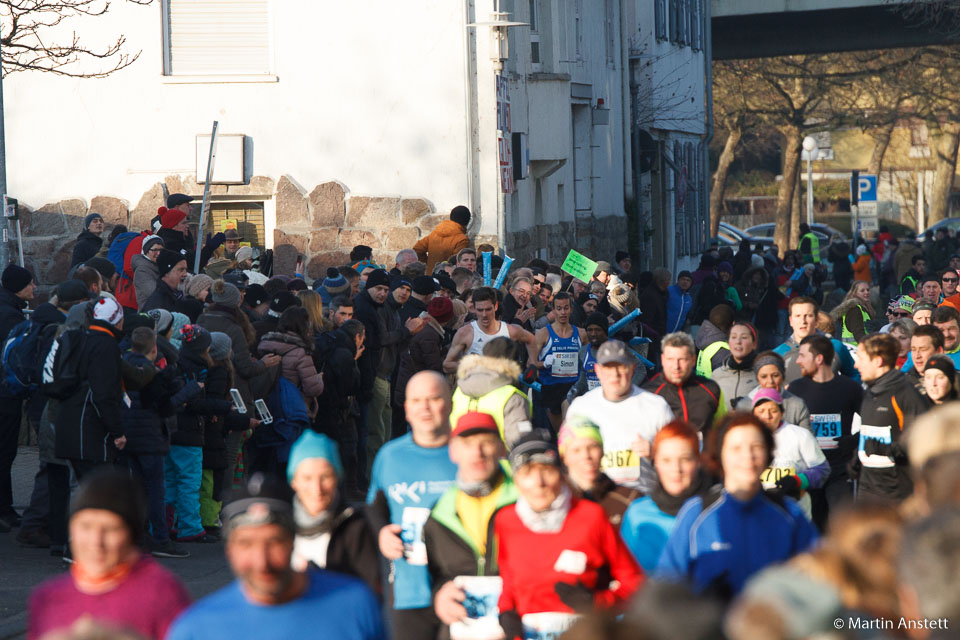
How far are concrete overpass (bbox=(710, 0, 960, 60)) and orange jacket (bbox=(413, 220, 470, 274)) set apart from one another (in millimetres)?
19314

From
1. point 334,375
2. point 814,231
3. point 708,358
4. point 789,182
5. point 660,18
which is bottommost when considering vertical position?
point 334,375

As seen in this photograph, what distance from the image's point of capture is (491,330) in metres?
11.9

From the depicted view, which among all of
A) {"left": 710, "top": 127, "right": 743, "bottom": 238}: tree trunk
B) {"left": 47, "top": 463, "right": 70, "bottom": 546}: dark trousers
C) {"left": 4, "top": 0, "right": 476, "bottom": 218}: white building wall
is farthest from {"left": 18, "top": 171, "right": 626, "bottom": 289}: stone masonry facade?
{"left": 710, "top": 127, "right": 743, "bottom": 238}: tree trunk

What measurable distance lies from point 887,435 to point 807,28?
104 feet

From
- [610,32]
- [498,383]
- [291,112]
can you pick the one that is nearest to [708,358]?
[498,383]

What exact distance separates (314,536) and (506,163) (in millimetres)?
14310

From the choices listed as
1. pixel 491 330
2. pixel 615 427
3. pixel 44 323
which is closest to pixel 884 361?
pixel 615 427

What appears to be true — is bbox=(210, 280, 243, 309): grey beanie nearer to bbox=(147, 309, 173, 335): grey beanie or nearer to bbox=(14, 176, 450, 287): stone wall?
bbox=(147, 309, 173, 335): grey beanie

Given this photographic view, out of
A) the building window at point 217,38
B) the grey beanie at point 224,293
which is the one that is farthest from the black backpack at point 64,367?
the building window at point 217,38

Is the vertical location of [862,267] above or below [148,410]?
above

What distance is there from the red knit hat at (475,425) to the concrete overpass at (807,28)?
30.4m

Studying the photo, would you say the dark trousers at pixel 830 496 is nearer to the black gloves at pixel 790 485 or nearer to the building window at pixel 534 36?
the black gloves at pixel 790 485

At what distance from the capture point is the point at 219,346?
420 inches

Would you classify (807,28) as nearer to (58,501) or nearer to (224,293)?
(224,293)
